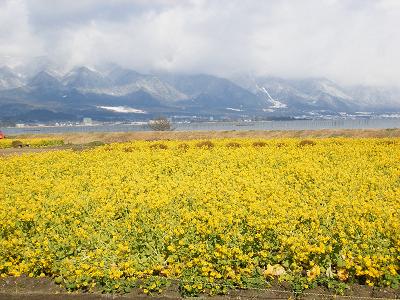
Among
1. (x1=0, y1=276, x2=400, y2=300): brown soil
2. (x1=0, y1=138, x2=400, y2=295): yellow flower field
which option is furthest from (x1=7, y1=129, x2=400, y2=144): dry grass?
(x1=0, y1=276, x2=400, y2=300): brown soil

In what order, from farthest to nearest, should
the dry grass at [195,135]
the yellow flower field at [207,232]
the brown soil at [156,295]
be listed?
the dry grass at [195,135] < the yellow flower field at [207,232] < the brown soil at [156,295]

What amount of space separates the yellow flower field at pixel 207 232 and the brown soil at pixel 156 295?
0.68ft

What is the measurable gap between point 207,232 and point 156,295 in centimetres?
210

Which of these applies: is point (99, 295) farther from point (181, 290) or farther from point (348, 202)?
point (348, 202)

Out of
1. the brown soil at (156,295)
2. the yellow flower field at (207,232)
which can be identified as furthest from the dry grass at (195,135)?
the brown soil at (156,295)

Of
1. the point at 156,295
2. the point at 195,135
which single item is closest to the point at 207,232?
the point at 156,295

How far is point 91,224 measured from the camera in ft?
43.9

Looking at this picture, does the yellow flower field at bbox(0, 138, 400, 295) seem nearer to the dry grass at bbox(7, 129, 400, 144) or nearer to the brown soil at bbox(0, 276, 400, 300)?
the brown soil at bbox(0, 276, 400, 300)

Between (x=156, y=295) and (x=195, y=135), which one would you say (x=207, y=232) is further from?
(x=195, y=135)

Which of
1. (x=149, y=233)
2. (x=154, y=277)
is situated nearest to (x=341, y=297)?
(x=154, y=277)

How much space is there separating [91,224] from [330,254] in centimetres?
720

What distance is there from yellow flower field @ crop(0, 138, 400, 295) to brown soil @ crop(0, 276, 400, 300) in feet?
0.68

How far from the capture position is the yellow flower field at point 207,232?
10.1m

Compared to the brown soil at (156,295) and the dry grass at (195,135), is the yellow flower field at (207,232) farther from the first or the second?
the dry grass at (195,135)
